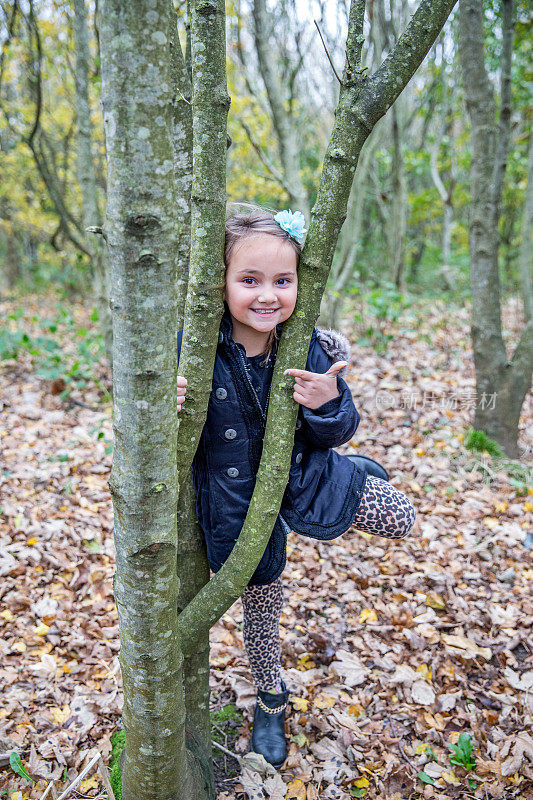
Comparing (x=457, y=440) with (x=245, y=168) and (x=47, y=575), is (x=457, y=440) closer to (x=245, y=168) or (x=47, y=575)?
(x=47, y=575)

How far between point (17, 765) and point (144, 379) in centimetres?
176

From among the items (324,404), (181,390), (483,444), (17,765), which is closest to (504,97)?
(483,444)

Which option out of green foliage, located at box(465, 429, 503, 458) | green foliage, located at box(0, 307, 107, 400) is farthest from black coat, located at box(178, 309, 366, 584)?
green foliage, located at box(0, 307, 107, 400)

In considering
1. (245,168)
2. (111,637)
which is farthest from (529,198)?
(245,168)

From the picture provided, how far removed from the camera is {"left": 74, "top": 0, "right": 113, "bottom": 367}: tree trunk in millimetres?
5238

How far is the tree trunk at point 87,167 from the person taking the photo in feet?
17.2

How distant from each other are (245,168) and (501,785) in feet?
41.7

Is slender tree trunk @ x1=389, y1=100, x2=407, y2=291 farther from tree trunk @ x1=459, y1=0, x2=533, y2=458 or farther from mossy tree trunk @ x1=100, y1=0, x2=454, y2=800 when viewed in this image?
mossy tree trunk @ x1=100, y1=0, x2=454, y2=800

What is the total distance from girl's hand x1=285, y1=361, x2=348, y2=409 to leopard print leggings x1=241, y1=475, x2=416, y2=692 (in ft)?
1.50

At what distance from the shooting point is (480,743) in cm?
237

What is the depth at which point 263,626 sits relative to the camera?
2.20 meters

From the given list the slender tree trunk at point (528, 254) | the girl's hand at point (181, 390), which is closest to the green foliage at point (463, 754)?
the girl's hand at point (181, 390)

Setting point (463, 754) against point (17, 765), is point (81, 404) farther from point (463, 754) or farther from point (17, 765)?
point (463, 754)

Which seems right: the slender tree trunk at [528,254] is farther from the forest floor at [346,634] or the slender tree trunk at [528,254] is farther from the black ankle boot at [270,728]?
the black ankle boot at [270,728]
